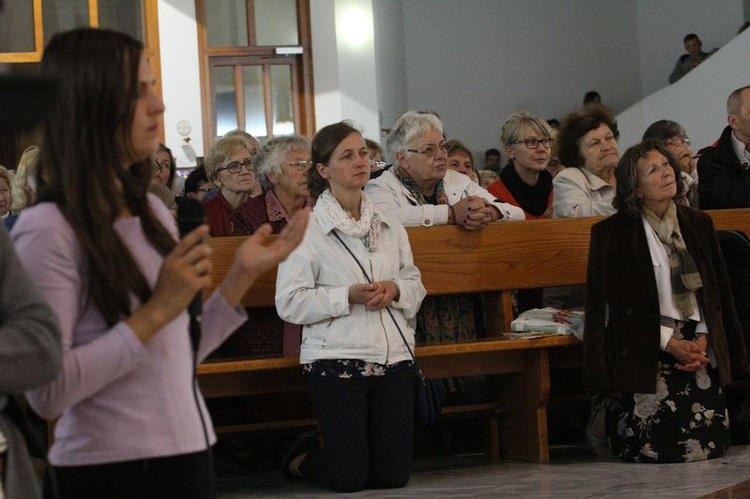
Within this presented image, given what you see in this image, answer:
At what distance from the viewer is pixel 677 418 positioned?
4.55 m

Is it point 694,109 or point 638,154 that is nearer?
point 638,154

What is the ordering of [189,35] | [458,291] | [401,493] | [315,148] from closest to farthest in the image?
[401,493], [315,148], [458,291], [189,35]

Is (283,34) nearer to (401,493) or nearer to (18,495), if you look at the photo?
(401,493)

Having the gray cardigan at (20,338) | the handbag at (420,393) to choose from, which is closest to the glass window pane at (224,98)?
the handbag at (420,393)

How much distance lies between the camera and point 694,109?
14195 mm

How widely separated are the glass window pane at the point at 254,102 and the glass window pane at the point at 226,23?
12.3 inches

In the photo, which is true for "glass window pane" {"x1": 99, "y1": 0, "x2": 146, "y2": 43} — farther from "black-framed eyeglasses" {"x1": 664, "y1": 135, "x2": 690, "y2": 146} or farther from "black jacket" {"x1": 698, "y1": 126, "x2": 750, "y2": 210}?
"black jacket" {"x1": 698, "y1": 126, "x2": 750, "y2": 210}

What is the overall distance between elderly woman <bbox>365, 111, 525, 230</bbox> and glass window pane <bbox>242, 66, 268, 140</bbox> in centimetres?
784

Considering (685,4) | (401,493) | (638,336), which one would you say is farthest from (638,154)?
(685,4)

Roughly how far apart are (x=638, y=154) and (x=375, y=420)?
1482 mm

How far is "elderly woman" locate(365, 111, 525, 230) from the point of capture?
4.91 m

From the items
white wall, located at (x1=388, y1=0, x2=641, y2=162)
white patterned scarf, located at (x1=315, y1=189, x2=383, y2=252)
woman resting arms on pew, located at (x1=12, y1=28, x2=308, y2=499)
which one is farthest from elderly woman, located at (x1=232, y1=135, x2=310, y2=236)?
white wall, located at (x1=388, y1=0, x2=641, y2=162)

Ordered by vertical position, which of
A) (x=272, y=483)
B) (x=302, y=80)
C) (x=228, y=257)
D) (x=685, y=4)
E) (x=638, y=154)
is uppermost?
(x=685, y=4)

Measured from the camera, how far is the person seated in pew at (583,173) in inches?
207
